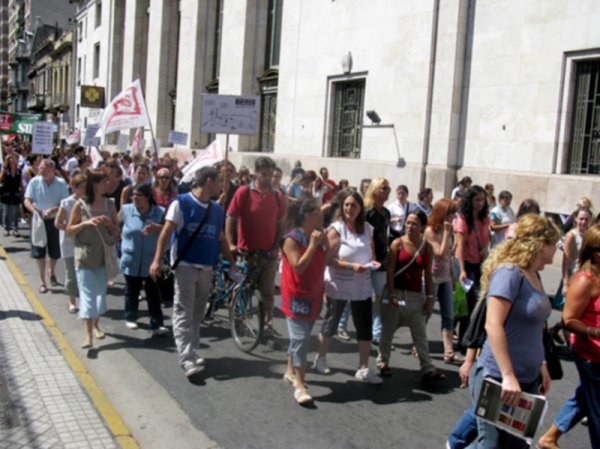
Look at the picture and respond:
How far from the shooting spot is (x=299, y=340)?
540cm

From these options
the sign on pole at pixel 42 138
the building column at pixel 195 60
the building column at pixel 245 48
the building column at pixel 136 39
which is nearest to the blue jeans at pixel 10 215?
the sign on pole at pixel 42 138

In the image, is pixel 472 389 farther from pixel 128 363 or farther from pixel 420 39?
pixel 420 39

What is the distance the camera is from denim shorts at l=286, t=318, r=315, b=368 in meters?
5.37

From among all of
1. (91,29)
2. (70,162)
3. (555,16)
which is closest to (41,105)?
(91,29)

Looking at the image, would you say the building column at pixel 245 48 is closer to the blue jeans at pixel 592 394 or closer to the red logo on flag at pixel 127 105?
the red logo on flag at pixel 127 105

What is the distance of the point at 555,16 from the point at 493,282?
11636 mm

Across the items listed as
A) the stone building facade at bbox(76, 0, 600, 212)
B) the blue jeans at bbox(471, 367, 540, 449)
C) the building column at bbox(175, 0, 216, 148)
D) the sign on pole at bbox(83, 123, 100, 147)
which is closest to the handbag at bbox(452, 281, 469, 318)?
the blue jeans at bbox(471, 367, 540, 449)

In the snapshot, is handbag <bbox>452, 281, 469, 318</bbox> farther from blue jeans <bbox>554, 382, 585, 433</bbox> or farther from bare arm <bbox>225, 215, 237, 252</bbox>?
bare arm <bbox>225, 215, 237, 252</bbox>

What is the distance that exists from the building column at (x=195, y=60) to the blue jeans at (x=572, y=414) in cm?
2517

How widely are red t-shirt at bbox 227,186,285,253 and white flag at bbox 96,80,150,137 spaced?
21.1 feet

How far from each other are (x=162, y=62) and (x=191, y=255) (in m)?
28.6

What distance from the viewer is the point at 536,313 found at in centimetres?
343

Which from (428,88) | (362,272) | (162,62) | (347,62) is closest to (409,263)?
(362,272)

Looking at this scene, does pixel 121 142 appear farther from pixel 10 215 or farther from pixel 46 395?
pixel 46 395
